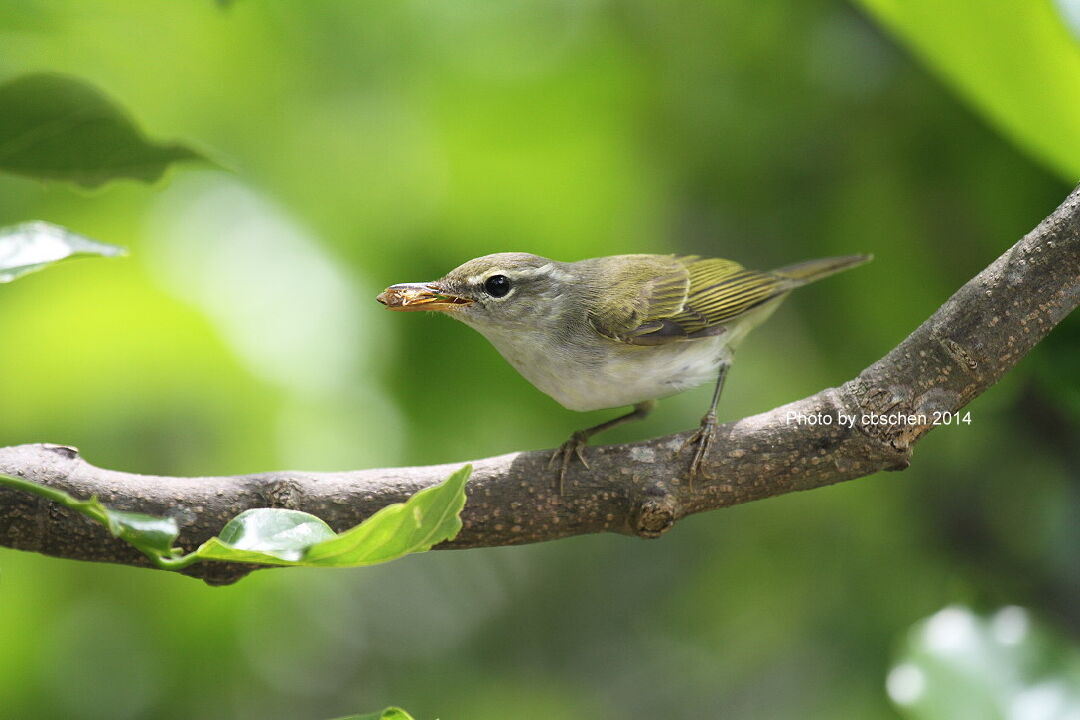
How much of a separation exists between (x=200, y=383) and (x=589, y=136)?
143cm

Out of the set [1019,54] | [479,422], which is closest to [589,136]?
[479,422]

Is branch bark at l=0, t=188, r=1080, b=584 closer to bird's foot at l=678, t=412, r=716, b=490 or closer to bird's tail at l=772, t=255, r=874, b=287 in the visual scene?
bird's foot at l=678, t=412, r=716, b=490

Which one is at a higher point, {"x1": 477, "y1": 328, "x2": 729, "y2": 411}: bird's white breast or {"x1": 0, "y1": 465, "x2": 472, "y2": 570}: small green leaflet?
{"x1": 0, "y1": 465, "x2": 472, "y2": 570}: small green leaflet

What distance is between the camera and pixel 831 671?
3.00 metres

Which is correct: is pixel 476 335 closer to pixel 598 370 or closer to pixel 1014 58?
pixel 598 370

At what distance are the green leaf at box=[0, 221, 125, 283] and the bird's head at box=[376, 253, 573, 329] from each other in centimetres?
51

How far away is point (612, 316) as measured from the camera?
2309 millimetres

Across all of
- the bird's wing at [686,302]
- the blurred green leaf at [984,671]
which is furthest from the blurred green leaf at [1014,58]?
the blurred green leaf at [984,671]

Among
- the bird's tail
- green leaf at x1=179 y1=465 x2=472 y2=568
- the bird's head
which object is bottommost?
the bird's tail

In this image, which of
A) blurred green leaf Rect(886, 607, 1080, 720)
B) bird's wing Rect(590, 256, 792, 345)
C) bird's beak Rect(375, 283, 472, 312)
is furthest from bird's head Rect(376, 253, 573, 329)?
blurred green leaf Rect(886, 607, 1080, 720)

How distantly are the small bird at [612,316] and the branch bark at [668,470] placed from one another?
201 mm

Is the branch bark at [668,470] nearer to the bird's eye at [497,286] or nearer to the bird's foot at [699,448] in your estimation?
the bird's foot at [699,448]

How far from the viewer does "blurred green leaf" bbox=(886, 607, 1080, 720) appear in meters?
2.03

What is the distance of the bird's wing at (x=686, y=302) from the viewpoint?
2.32 m
